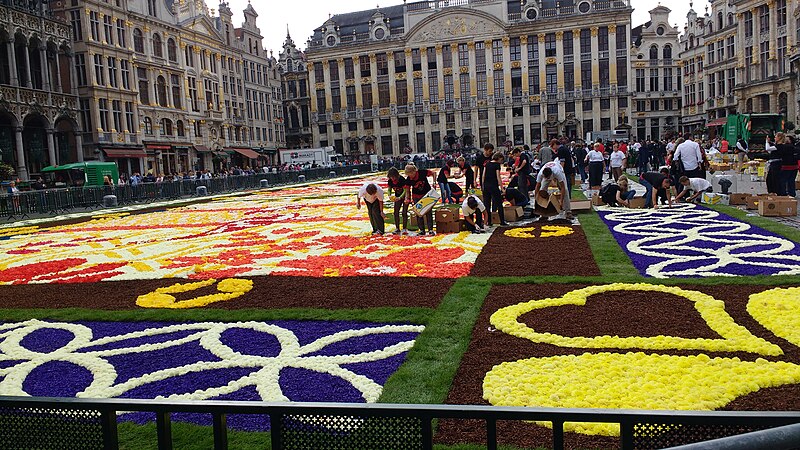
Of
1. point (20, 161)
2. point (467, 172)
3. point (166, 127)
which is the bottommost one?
point (467, 172)

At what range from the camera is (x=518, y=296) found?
7.27 metres

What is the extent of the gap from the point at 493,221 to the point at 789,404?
978 centimetres

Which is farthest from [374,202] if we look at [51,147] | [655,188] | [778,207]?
[51,147]

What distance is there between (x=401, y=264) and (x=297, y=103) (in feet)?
268

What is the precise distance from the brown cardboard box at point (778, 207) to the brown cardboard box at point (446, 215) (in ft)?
19.4

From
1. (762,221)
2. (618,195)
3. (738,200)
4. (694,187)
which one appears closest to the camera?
(762,221)

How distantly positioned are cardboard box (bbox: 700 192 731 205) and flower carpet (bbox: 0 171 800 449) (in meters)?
3.92

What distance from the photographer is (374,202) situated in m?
13.1

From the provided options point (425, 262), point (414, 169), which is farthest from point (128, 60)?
point (425, 262)

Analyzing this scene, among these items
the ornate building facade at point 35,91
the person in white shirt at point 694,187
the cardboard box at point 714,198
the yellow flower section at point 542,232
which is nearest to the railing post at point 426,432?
the yellow flower section at point 542,232

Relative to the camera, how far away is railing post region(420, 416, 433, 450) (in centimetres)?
212

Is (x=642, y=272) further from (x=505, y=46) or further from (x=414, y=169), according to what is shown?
(x=505, y=46)

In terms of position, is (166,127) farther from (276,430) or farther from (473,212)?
(276,430)

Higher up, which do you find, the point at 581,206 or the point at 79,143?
the point at 79,143
